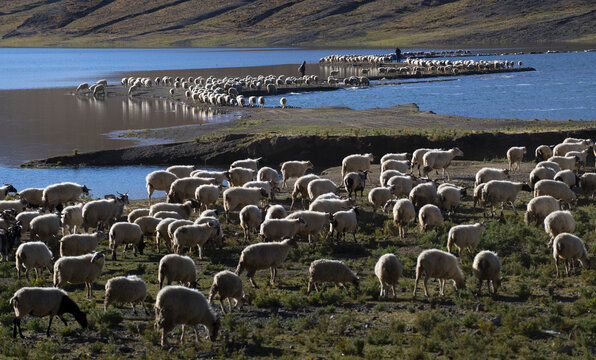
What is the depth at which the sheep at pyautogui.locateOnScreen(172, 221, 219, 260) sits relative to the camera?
16.6m

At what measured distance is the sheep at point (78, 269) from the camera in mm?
14156

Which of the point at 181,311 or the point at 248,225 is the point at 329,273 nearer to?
the point at 181,311

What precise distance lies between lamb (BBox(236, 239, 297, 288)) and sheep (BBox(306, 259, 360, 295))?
100cm

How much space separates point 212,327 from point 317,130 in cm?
2504

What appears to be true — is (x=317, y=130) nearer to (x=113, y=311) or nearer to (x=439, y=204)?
(x=439, y=204)

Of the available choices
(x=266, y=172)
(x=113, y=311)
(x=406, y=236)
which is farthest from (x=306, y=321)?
(x=266, y=172)

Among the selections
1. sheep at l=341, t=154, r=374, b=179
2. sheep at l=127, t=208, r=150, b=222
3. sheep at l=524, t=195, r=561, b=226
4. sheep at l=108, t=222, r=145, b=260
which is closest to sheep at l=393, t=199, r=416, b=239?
sheep at l=524, t=195, r=561, b=226

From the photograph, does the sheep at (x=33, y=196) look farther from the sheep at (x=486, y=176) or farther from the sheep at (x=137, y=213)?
the sheep at (x=486, y=176)

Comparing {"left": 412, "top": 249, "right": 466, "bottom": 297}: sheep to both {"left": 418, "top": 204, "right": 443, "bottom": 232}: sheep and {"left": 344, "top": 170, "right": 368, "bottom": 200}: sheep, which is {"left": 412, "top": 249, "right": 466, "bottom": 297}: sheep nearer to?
{"left": 418, "top": 204, "right": 443, "bottom": 232}: sheep

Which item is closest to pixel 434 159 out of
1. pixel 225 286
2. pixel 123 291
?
pixel 225 286

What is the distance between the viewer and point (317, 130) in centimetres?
3634

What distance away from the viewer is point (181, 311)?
38.2 feet

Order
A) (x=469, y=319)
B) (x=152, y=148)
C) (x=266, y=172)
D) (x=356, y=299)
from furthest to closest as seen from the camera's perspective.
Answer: (x=152, y=148), (x=266, y=172), (x=356, y=299), (x=469, y=319)

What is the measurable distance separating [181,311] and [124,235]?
6109mm
